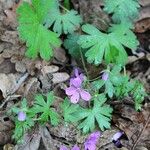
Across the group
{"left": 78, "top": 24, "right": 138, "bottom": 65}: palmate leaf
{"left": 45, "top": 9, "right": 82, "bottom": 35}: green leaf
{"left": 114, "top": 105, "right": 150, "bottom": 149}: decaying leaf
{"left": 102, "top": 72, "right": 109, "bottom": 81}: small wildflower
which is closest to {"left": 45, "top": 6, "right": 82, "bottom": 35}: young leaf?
{"left": 45, "top": 9, "right": 82, "bottom": 35}: green leaf

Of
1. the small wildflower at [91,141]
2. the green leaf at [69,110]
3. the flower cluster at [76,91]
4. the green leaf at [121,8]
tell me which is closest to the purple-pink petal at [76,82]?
the flower cluster at [76,91]

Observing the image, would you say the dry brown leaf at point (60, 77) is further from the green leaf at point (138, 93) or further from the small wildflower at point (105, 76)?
the green leaf at point (138, 93)

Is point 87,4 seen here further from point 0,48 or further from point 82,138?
point 82,138

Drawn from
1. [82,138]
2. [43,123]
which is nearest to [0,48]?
[43,123]

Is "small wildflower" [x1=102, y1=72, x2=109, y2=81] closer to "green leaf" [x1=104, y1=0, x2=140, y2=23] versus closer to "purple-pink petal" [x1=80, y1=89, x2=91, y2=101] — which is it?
"purple-pink petal" [x1=80, y1=89, x2=91, y2=101]

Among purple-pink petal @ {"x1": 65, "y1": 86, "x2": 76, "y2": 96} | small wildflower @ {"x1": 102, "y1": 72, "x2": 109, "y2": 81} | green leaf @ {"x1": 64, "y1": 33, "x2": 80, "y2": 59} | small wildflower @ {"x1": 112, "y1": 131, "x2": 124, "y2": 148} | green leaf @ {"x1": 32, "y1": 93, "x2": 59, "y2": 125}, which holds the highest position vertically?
green leaf @ {"x1": 64, "y1": 33, "x2": 80, "y2": 59}
